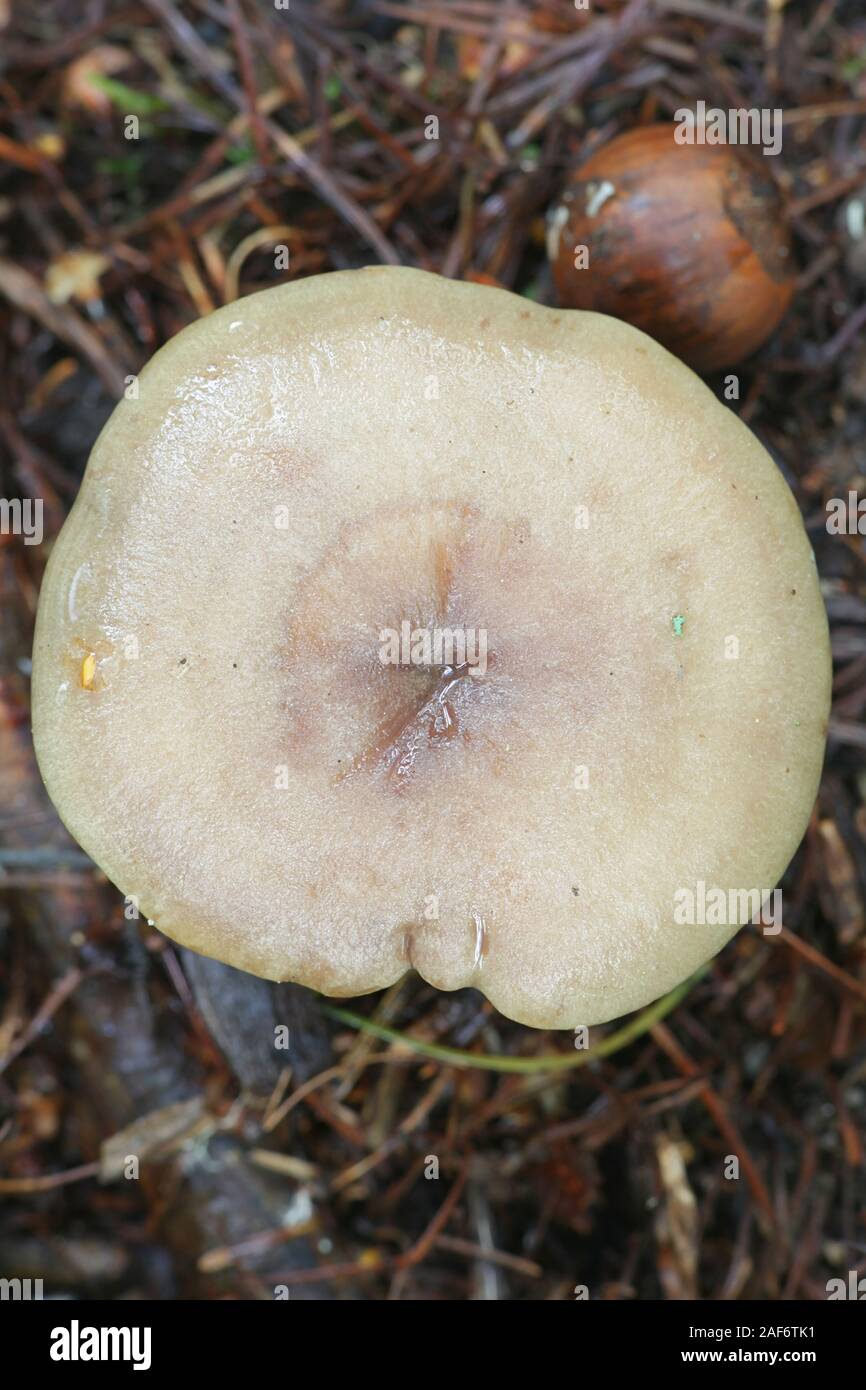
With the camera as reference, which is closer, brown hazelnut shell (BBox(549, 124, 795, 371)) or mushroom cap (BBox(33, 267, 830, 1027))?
mushroom cap (BBox(33, 267, 830, 1027))

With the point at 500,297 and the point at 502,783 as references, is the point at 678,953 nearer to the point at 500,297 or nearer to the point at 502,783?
the point at 502,783

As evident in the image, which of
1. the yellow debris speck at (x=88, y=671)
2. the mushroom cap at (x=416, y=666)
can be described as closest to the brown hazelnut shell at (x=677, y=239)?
the mushroom cap at (x=416, y=666)

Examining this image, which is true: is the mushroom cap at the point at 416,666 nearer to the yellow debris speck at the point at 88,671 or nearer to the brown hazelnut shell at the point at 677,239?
the yellow debris speck at the point at 88,671

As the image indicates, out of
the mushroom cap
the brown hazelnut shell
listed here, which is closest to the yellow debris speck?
the mushroom cap

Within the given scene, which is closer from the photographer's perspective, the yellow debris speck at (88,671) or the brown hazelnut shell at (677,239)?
the yellow debris speck at (88,671)

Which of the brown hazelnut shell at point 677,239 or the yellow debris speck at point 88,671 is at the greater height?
the brown hazelnut shell at point 677,239

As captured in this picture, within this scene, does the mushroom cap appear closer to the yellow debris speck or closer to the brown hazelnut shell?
the yellow debris speck
